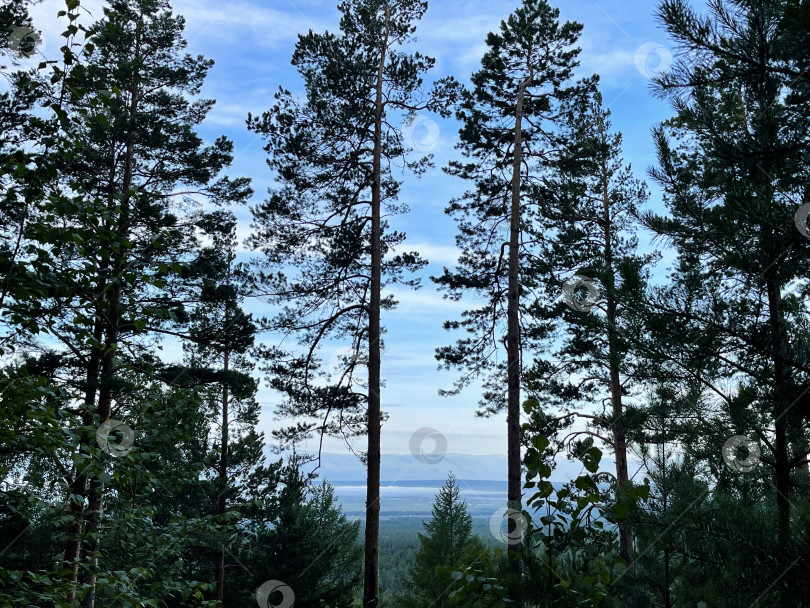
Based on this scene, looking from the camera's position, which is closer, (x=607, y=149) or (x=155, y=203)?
(x=155, y=203)

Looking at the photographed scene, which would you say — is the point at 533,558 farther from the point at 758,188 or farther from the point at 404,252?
the point at 404,252

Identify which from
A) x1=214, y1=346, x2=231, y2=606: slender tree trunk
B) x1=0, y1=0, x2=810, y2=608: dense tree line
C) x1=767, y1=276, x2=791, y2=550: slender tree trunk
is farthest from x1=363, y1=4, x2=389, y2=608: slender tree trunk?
x1=214, y1=346, x2=231, y2=606: slender tree trunk

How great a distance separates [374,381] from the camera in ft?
38.1

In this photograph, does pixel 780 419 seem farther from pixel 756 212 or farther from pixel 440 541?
pixel 440 541

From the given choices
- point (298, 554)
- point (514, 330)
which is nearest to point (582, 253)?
point (514, 330)

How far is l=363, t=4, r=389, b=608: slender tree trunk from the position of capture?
34.6ft

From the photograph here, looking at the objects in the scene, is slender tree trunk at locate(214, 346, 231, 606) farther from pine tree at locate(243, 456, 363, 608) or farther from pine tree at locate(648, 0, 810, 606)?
pine tree at locate(648, 0, 810, 606)

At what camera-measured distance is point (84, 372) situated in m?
13.0

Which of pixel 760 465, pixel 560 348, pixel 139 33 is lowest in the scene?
pixel 760 465

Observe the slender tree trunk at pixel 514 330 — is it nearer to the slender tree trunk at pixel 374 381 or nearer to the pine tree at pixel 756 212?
the slender tree trunk at pixel 374 381

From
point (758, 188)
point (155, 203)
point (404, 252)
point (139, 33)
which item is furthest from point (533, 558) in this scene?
point (139, 33)

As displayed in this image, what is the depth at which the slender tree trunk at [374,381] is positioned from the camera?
1055 cm

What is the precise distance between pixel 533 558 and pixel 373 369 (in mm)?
9101

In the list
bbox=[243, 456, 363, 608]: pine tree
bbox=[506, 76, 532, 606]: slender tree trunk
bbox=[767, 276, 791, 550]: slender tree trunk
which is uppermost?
bbox=[506, 76, 532, 606]: slender tree trunk
